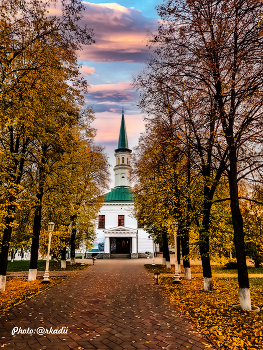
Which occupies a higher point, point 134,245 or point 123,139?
point 123,139

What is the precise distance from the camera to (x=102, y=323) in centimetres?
700

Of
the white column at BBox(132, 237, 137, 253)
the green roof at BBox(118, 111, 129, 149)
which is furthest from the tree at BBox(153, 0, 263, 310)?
the green roof at BBox(118, 111, 129, 149)

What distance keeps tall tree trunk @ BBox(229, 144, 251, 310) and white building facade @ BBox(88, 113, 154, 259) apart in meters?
Result: 33.9

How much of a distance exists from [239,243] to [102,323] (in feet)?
17.1

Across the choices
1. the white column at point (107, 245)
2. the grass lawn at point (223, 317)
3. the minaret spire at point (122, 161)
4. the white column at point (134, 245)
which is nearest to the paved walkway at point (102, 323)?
the grass lawn at point (223, 317)

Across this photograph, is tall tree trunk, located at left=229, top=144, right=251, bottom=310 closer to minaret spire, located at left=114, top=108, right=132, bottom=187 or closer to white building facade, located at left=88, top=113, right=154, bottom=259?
white building facade, located at left=88, top=113, right=154, bottom=259

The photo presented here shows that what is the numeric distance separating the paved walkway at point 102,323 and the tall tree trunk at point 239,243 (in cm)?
228

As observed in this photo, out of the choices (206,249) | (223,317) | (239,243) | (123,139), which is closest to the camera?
(223,317)

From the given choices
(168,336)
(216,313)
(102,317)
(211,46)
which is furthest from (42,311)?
(211,46)

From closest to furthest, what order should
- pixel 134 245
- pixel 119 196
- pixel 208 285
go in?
pixel 208 285 → pixel 134 245 → pixel 119 196

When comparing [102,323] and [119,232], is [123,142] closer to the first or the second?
[119,232]

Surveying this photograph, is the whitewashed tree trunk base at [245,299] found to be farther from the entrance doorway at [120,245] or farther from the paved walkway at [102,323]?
the entrance doorway at [120,245]

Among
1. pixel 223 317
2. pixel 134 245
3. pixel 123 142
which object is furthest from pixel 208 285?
pixel 123 142

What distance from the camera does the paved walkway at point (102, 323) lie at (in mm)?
5547
